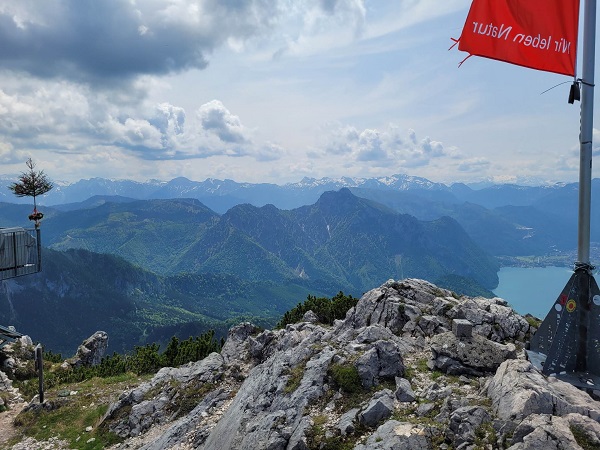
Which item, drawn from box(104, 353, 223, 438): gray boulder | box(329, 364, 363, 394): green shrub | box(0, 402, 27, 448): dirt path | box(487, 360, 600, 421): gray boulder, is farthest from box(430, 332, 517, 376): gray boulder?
box(0, 402, 27, 448): dirt path

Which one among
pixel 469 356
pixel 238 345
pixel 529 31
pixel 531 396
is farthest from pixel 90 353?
pixel 529 31

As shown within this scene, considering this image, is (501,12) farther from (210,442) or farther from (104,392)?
(104,392)

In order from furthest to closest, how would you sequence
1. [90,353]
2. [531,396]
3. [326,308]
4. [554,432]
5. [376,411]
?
[90,353] → [326,308] → [376,411] → [531,396] → [554,432]

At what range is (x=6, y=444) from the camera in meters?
23.4

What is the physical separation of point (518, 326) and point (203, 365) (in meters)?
21.2

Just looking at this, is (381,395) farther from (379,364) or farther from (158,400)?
(158,400)

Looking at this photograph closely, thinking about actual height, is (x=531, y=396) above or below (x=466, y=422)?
above

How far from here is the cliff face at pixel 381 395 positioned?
11.1 metres

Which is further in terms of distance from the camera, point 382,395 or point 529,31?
point 382,395

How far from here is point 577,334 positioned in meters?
13.4

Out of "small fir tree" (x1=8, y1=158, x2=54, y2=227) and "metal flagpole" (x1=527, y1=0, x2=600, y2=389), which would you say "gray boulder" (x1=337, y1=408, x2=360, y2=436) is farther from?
"small fir tree" (x1=8, y1=158, x2=54, y2=227)

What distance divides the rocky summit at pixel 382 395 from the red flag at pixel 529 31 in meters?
10.5

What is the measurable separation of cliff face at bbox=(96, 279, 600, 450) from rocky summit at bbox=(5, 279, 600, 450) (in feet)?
0.16

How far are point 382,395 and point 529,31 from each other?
45.1ft
